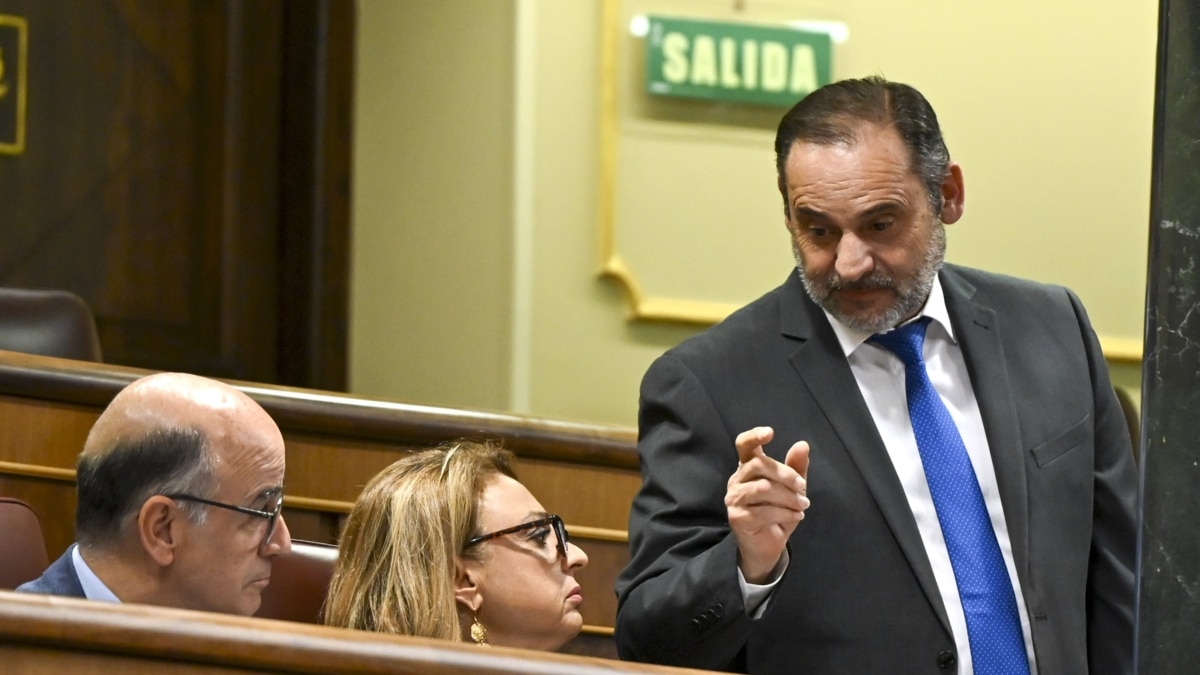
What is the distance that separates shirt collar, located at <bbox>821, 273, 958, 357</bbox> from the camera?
1.77m

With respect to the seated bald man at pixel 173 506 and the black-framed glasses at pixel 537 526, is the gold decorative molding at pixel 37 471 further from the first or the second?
the black-framed glasses at pixel 537 526

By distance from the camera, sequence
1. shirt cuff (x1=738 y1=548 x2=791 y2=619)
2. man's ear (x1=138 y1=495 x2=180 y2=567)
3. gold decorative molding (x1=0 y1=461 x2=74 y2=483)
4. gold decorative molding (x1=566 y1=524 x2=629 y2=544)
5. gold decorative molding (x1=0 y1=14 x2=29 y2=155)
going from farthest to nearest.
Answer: gold decorative molding (x1=0 y1=14 x2=29 y2=155) < gold decorative molding (x1=566 y1=524 x2=629 y2=544) < gold decorative molding (x1=0 y1=461 x2=74 y2=483) < man's ear (x1=138 y1=495 x2=180 y2=567) < shirt cuff (x1=738 y1=548 x2=791 y2=619)

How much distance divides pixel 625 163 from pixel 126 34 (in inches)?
42.1

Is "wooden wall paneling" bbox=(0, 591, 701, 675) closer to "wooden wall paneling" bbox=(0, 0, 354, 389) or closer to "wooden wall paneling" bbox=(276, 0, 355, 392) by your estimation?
"wooden wall paneling" bbox=(0, 0, 354, 389)

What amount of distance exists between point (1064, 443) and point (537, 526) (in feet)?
1.82

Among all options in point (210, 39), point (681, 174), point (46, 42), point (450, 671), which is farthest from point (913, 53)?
point (450, 671)

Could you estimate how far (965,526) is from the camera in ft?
5.57

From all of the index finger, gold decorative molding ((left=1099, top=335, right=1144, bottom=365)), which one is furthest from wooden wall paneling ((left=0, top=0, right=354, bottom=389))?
the index finger

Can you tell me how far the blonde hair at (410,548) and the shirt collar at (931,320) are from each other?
0.41 metres

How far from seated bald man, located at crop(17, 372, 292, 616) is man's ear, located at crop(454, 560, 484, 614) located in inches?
7.7

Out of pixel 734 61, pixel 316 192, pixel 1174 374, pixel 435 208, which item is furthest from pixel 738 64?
pixel 1174 374

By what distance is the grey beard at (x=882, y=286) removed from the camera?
1.73 meters

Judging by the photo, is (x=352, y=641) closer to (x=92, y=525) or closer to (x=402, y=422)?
(x=92, y=525)

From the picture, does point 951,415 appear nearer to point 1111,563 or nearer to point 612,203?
point 1111,563
